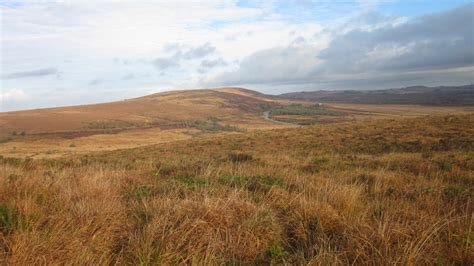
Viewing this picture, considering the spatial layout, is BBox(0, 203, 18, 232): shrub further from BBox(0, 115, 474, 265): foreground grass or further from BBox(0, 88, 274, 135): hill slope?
BBox(0, 88, 274, 135): hill slope

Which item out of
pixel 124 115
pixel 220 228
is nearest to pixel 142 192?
pixel 220 228

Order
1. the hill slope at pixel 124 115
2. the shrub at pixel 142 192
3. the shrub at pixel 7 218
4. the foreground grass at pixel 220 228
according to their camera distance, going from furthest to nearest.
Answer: the hill slope at pixel 124 115 → the shrub at pixel 142 192 → the shrub at pixel 7 218 → the foreground grass at pixel 220 228

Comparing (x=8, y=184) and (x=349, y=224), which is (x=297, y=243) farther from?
(x=8, y=184)

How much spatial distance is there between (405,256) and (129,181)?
5307 millimetres

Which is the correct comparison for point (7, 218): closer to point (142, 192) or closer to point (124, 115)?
point (142, 192)

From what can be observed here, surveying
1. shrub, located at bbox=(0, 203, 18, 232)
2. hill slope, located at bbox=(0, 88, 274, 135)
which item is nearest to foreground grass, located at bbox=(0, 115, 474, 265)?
shrub, located at bbox=(0, 203, 18, 232)

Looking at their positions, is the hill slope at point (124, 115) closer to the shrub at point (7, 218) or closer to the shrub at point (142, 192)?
the shrub at point (142, 192)

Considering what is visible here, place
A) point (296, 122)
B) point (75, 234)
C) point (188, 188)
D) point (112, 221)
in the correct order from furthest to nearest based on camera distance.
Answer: point (296, 122) → point (188, 188) → point (112, 221) → point (75, 234)

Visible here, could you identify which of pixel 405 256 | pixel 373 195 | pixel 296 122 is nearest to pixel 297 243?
pixel 405 256

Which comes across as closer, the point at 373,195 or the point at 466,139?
the point at 373,195

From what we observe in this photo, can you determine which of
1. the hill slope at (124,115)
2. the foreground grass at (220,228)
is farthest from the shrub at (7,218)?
the hill slope at (124,115)

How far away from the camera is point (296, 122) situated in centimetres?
12119

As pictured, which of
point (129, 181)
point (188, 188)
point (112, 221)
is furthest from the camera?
point (129, 181)

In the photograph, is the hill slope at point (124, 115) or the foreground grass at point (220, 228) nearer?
the foreground grass at point (220, 228)
